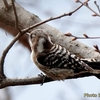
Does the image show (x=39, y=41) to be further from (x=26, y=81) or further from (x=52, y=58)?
(x=26, y=81)

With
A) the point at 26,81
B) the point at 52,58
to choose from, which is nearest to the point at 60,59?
the point at 52,58

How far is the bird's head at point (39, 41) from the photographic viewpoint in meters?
2.53

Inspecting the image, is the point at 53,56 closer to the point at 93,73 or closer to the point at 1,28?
the point at 93,73

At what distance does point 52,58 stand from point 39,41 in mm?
172

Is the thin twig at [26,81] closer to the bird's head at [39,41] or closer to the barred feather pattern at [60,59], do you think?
the barred feather pattern at [60,59]

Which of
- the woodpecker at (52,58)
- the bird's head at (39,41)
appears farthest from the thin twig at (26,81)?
the bird's head at (39,41)

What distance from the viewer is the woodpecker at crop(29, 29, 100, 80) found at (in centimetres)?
245

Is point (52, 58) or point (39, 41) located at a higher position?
point (39, 41)

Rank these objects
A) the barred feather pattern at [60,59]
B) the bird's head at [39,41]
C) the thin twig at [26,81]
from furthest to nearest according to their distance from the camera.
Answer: the bird's head at [39,41]
the barred feather pattern at [60,59]
the thin twig at [26,81]

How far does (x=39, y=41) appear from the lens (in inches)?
99.7

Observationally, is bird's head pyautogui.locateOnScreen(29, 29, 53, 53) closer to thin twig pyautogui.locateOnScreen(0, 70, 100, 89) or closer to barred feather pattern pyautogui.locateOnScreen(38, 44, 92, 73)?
barred feather pattern pyautogui.locateOnScreen(38, 44, 92, 73)

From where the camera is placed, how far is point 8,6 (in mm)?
2844

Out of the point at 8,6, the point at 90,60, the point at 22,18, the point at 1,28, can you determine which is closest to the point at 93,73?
the point at 90,60

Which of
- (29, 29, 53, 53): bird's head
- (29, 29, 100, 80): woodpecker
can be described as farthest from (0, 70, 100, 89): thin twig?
(29, 29, 53, 53): bird's head
